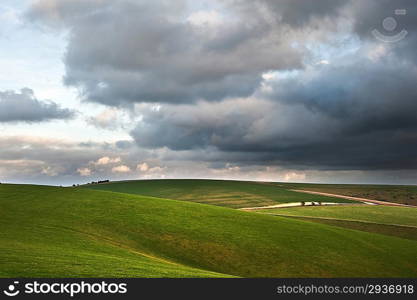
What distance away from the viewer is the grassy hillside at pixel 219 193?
113 m

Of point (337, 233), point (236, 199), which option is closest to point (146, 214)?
point (337, 233)

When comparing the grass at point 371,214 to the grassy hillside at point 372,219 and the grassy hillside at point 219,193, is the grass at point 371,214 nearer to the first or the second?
the grassy hillside at point 372,219

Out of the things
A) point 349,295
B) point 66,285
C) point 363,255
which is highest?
point 66,285

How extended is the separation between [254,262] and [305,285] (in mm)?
15926

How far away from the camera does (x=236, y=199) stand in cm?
11881

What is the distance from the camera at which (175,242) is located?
38.0 meters

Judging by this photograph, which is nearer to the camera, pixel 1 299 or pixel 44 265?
pixel 1 299

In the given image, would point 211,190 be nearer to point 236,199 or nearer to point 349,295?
point 236,199
